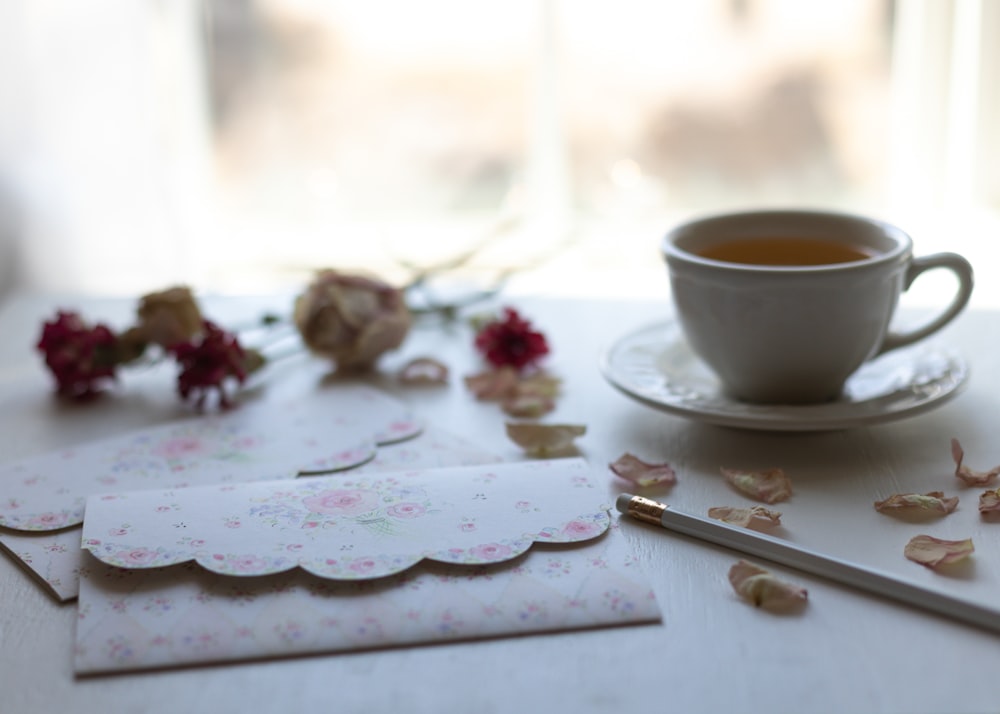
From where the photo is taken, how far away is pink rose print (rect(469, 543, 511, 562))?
1.71ft

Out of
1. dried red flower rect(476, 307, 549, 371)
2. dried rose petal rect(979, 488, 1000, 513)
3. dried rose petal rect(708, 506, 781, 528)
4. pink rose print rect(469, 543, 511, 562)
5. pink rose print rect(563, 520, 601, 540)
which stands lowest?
dried rose petal rect(708, 506, 781, 528)

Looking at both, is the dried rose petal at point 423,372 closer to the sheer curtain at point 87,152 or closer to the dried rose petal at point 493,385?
the dried rose petal at point 493,385

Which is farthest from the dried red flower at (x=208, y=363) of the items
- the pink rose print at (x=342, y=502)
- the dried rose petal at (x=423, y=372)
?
the pink rose print at (x=342, y=502)

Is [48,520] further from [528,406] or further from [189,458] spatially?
[528,406]

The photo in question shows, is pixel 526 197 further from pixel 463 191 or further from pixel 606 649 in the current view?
pixel 606 649

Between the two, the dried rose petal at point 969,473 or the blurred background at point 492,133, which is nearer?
the dried rose petal at point 969,473

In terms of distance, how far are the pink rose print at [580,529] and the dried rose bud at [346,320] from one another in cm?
33

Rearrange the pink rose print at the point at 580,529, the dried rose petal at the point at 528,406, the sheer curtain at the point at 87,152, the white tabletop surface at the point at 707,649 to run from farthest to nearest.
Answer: the sheer curtain at the point at 87,152 → the dried rose petal at the point at 528,406 → the pink rose print at the point at 580,529 → the white tabletop surface at the point at 707,649

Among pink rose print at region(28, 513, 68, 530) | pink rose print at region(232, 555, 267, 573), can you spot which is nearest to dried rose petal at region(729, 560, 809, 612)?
pink rose print at region(232, 555, 267, 573)

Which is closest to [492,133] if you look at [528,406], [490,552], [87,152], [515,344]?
[87,152]

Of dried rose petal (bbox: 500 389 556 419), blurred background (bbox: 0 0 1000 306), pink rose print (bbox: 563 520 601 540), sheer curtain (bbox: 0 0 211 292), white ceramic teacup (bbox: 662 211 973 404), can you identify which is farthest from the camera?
blurred background (bbox: 0 0 1000 306)

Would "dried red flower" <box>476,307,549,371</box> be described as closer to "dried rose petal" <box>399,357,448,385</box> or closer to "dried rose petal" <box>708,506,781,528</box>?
"dried rose petal" <box>399,357,448,385</box>

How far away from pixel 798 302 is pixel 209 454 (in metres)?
0.38

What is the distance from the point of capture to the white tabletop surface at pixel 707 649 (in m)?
0.43
